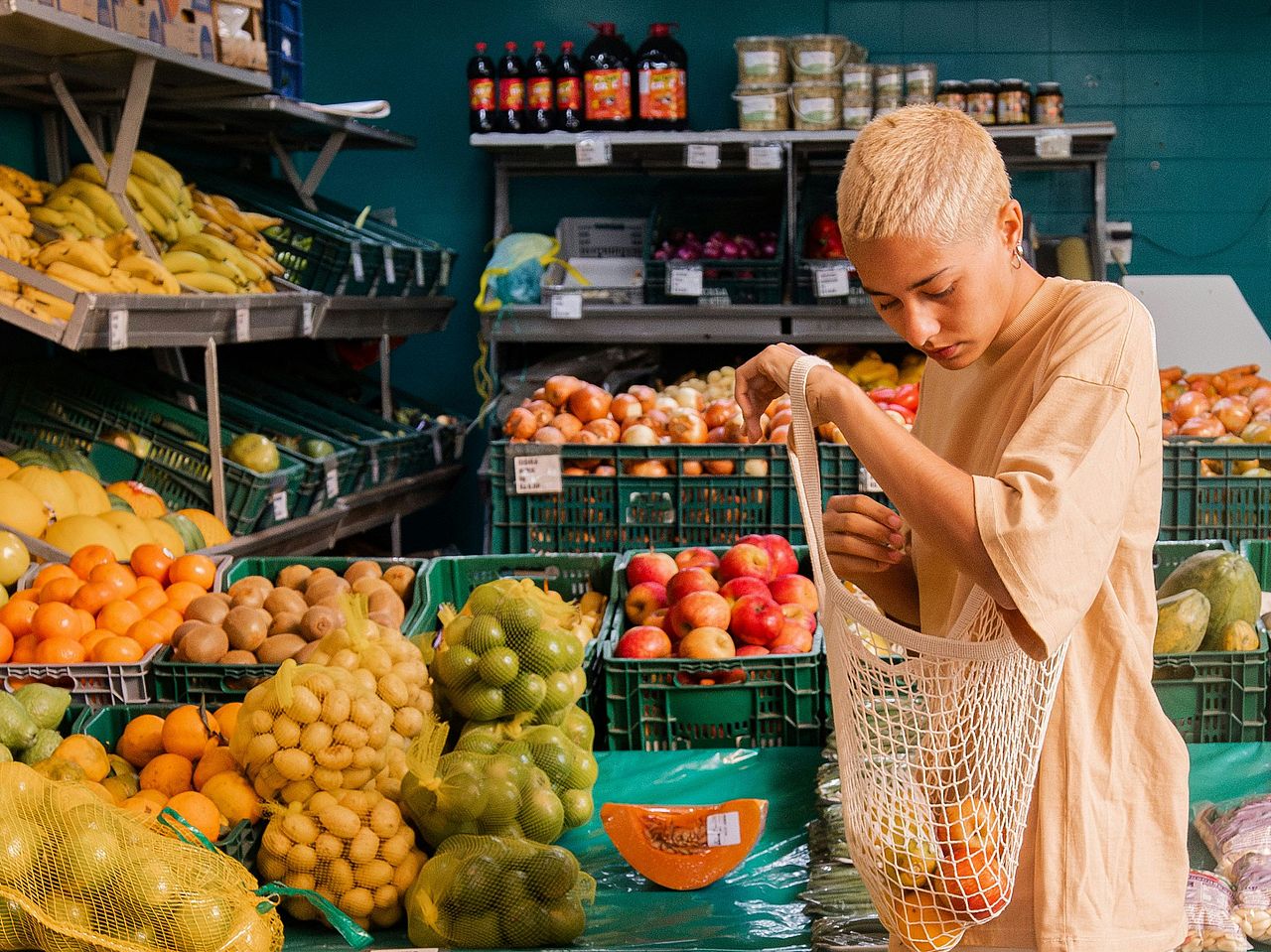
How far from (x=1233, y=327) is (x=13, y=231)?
16.1 feet

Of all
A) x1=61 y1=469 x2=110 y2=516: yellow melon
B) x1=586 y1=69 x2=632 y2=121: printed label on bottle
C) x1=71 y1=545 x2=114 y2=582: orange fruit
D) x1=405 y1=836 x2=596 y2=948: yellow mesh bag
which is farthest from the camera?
x1=586 y1=69 x2=632 y2=121: printed label on bottle

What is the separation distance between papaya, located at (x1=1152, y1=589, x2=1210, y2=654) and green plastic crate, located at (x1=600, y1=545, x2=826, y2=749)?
678mm

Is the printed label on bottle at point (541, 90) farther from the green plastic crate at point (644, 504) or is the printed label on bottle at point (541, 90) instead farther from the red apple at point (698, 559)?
the red apple at point (698, 559)

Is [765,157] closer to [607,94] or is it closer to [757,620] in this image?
[607,94]

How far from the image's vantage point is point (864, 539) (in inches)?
56.8

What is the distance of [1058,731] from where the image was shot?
46.5 inches

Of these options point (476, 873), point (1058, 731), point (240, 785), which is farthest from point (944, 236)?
point (240, 785)

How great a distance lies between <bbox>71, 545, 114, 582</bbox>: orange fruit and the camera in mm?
3207

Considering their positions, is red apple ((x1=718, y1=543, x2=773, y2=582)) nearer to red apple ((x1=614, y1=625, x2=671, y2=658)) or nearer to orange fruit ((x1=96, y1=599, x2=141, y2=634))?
red apple ((x1=614, y1=625, x2=671, y2=658))

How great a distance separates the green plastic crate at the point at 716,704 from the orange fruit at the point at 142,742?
2.82 ft

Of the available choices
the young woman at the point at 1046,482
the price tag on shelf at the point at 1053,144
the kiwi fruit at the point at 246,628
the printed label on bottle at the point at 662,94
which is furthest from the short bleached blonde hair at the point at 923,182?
the printed label on bottle at the point at 662,94

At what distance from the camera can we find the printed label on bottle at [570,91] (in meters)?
5.55

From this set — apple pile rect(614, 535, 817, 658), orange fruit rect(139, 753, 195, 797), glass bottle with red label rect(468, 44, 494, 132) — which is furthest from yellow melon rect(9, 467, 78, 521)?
glass bottle with red label rect(468, 44, 494, 132)

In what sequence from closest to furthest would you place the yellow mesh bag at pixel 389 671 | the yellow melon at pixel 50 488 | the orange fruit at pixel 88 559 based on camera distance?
the yellow mesh bag at pixel 389 671 < the orange fruit at pixel 88 559 < the yellow melon at pixel 50 488
